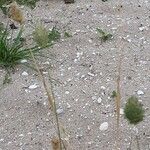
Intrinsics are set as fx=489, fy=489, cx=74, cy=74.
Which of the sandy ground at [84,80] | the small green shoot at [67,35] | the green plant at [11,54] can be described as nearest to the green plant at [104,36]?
the sandy ground at [84,80]

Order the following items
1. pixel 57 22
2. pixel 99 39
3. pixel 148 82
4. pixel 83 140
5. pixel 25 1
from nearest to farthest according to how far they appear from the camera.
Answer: pixel 83 140 → pixel 148 82 → pixel 99 39 → pixel 57 22 → pixel 25 1

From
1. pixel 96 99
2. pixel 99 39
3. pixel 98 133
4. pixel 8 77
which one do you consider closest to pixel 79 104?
pixel 96 99

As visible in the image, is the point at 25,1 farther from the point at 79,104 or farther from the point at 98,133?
the point at 98,133

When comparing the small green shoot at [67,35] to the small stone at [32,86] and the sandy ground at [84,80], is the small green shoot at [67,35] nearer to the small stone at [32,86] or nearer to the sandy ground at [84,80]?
the sandy ground at [84,80]

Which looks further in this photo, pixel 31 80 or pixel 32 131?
pixel 31 80

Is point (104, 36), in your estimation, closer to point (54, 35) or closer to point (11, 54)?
point (54, 35)

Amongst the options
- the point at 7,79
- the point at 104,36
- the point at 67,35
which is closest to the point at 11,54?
→ the point at 7,79

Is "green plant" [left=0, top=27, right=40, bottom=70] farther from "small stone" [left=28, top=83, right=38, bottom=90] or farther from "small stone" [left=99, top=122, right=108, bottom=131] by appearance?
"small stone" [left=99, top=122, right=108, bottom=131]

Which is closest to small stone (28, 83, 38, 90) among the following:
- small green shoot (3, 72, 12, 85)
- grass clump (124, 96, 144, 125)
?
small green shoot (3, 72, 12, 85)
